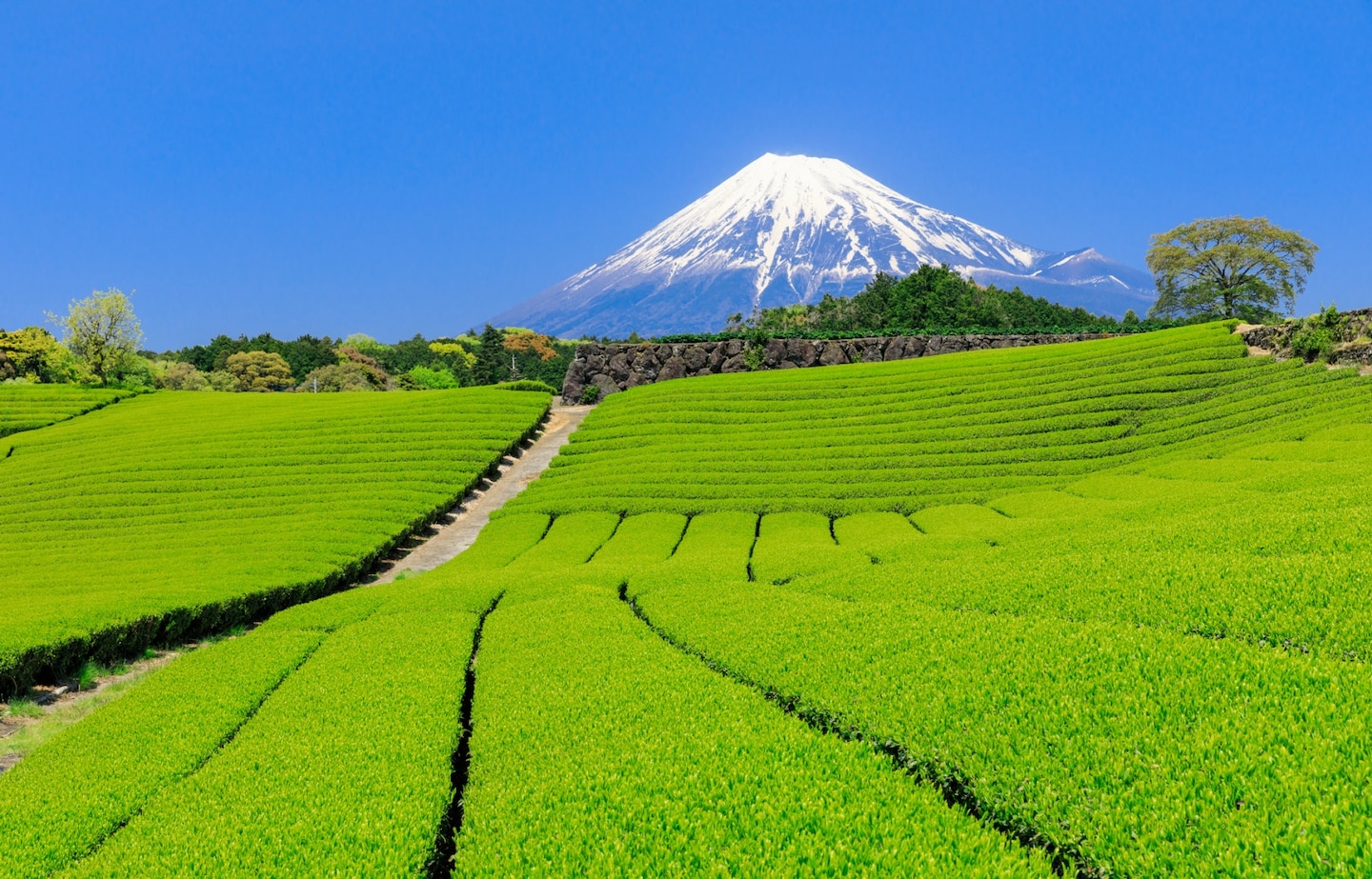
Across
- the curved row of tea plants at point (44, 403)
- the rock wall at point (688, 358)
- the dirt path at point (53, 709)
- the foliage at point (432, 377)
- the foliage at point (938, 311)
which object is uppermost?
the foliage at point (938, 311)

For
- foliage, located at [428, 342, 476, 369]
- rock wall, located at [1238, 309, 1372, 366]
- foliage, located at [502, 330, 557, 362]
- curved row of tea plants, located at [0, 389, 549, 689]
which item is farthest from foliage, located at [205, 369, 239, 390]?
rock wall, located at [1238, 309, 1372, 366]

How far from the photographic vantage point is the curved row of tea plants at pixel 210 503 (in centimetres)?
1370

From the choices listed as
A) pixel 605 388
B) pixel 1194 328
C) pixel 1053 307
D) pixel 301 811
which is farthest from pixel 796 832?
pixel 1053 307

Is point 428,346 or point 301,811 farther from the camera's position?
point 428,346

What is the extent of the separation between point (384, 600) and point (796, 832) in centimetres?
1043

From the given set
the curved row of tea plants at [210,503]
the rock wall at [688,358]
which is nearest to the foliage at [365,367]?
the curved row of tea plants at [210,503]

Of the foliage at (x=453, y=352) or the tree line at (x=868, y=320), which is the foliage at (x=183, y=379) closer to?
the tree line at (x=868, y=320)

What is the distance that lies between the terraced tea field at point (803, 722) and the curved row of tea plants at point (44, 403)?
38920 millimetres

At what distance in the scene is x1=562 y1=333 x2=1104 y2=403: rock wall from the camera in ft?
157

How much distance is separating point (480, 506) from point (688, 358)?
79.0 feet

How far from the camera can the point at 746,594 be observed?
10.5 m

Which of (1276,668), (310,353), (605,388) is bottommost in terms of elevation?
(1276,668)

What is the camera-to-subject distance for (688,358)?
48.7m

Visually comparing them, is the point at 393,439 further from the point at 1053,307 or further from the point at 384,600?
the point at 1053,307
